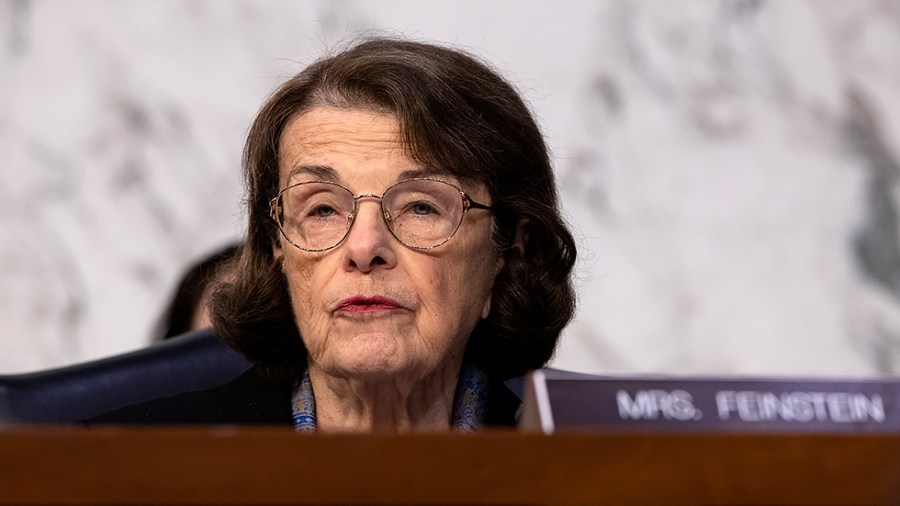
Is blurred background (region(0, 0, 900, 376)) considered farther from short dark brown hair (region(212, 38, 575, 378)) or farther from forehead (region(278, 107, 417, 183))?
forehead (region(278, 107, 417, 183))

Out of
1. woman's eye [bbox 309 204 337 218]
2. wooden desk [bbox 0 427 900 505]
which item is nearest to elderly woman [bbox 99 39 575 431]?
woman's eye [bbox 309 204 337 218]

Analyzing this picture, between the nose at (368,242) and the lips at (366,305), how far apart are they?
4 centimetres

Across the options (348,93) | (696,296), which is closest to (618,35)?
(696,296)

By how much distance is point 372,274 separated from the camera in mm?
1751

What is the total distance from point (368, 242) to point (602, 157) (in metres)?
1.46

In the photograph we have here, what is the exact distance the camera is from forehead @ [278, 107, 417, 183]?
70.6 inches

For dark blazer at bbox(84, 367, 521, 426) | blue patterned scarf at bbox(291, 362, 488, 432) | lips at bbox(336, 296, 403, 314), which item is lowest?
blue patterned scarf at bbox(291, 362, 488, 432)

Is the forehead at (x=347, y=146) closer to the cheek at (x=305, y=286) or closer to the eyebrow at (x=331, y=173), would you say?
the eyebrow at (x=331, y=173)

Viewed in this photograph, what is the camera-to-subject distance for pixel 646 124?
311 cm

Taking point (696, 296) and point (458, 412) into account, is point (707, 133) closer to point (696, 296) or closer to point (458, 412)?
point (696, 296)

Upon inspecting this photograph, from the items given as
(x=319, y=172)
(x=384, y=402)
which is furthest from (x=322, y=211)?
(x=384, y=402)

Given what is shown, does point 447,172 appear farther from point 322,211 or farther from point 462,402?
point 462,402

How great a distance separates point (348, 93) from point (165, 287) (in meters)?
1.35

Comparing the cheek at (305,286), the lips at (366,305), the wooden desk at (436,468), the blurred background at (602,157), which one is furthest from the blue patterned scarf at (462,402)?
the blurred background at (602,157)
